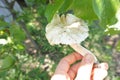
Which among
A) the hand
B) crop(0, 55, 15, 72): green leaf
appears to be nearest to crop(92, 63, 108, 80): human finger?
the hand

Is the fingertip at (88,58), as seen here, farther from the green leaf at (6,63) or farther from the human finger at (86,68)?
the green leaf at (6,63)

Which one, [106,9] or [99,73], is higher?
[106,9]

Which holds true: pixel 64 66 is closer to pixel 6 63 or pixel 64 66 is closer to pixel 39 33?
pixel 6 63

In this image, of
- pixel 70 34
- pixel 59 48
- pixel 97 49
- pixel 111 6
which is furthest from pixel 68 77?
pixel 97 49

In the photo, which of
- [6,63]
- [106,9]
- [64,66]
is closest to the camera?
[106,9]

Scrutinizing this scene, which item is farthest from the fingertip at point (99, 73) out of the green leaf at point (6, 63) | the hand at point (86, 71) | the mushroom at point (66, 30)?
the green leaf at point (6, 63)

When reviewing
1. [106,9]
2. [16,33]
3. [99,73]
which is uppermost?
[16,33]

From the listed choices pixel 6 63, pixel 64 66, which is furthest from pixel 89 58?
pixel 6 63

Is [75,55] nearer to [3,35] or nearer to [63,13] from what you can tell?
[63,13]
